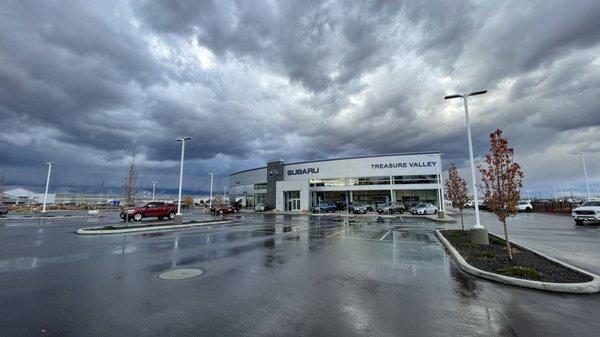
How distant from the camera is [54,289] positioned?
267 inches

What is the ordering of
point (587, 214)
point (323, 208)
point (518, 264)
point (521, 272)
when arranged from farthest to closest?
point (323, 208)
point (587, 214)
point (518, 264)
point (521, 272)

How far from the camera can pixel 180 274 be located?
8.21 metres

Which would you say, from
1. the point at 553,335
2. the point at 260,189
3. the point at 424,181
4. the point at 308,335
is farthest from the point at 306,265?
the point at 260,189

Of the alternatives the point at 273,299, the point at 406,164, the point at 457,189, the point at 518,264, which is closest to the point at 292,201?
the point at 406,164

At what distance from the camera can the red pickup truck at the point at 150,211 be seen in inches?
1171

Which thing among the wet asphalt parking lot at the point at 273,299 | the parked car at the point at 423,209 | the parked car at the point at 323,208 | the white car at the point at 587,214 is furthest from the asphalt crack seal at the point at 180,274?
the parked car at the point at 323,208

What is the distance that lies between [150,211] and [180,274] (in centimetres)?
2677

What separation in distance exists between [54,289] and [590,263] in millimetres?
15645

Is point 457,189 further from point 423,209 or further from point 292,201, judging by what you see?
point 292,201

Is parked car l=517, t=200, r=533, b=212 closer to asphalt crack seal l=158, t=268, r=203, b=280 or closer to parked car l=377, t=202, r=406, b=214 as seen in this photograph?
parked car l=377, t=202, r=406, b=214

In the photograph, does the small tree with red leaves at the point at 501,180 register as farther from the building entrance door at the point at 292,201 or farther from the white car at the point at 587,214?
the building entrance door at the point at 292,201

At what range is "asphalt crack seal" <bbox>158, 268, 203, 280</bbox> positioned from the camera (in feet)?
25.8

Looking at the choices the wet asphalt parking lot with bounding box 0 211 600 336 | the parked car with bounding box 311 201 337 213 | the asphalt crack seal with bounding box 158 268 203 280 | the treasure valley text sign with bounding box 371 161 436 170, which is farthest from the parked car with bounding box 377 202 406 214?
the asphalt crack seal with bounding box 158 268 203 280

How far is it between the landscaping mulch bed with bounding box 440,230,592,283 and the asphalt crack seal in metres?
8.35
